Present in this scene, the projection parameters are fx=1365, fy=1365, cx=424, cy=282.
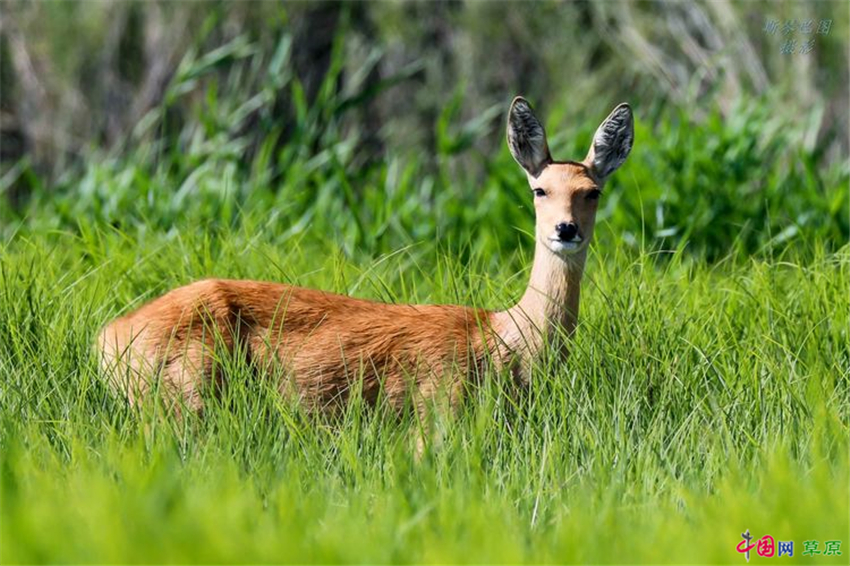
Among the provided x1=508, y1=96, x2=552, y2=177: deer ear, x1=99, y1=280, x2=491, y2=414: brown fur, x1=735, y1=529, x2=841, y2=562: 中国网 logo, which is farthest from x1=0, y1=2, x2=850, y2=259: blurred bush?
x1=735, y1=529, x2=841, y2=562: 中国网 logo

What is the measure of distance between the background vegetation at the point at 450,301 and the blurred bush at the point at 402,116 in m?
0.04

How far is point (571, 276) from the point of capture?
4.67 metres

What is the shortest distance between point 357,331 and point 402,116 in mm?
10635

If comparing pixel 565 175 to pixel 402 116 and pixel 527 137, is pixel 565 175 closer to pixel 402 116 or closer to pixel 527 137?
pixel 527 137

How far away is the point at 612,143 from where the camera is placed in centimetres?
Answer: 506

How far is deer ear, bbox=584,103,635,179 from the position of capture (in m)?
5.03

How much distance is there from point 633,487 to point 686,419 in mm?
520

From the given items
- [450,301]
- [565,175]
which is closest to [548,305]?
[565,175]

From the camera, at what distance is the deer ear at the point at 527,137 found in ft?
16.3

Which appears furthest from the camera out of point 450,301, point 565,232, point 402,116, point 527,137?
point 402,116

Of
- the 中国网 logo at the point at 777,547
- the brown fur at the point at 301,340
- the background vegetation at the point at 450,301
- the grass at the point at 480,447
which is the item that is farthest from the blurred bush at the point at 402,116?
the 中国网 logo at the point at 777,547

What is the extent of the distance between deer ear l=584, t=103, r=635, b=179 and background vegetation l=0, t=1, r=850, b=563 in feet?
1.16

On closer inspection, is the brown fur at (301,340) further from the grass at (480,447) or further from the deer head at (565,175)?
the deer head at (565,175)

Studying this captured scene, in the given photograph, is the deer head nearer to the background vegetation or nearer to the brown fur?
the background vegetation
